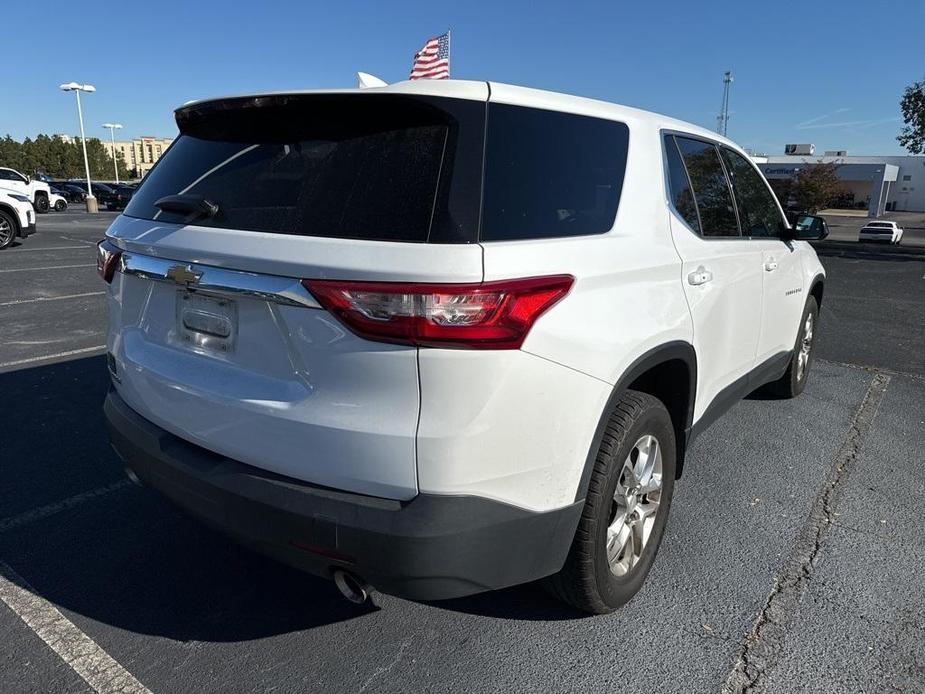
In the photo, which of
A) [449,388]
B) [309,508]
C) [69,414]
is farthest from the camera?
[69,414]

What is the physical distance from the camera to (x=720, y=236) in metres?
3.27

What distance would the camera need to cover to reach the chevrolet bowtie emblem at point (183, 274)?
2.11 metres

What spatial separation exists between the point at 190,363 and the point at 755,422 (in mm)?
3826

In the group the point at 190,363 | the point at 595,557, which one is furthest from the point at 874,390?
the point at 190,363

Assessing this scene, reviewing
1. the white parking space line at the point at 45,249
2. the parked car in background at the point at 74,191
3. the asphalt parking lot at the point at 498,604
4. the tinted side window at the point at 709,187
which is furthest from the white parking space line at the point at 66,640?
the parked car in background at the point at 74,191

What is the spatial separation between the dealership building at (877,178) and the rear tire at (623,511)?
7722 centimetres

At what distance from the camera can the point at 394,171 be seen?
76.0 inches

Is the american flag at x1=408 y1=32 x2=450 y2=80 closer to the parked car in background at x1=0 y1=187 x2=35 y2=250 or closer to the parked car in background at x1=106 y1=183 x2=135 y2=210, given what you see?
the parked car in background at x1=0 y1=187 x2=35 y2=250

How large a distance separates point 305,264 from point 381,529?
0.75 metres

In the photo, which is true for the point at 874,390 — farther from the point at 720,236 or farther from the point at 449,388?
the point at 449,388

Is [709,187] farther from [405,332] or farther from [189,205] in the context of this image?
[189,205]

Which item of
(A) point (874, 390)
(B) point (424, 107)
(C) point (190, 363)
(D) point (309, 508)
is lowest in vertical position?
(A) point (874, 390)

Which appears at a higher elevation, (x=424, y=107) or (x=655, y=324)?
(x=424, y=107)

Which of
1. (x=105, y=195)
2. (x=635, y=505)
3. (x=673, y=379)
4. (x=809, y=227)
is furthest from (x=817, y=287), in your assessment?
(x=105, y=195)
